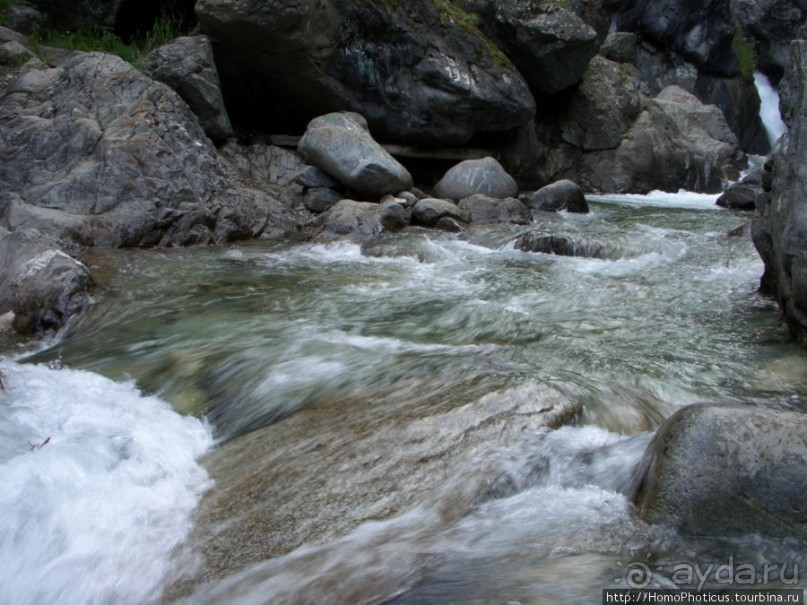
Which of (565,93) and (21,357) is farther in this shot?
(565,93)

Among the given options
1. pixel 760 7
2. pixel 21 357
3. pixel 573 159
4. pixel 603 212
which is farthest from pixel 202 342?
pixel 760 7

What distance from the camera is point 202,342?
4395mm

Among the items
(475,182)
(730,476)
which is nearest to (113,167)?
(475,182)

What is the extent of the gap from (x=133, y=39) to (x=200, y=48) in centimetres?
249

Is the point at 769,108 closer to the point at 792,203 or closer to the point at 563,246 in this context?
the point at 563,246

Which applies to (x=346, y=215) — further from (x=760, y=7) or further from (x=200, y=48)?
(x=760, y=7)

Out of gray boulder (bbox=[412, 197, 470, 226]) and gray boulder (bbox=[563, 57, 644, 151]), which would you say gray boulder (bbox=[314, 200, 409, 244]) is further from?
gray boulder (bbox=[563, 57, 644, 151])

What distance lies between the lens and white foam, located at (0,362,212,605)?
237 cm

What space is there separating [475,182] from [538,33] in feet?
13.8

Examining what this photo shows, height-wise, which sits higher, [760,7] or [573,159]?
[760,7]

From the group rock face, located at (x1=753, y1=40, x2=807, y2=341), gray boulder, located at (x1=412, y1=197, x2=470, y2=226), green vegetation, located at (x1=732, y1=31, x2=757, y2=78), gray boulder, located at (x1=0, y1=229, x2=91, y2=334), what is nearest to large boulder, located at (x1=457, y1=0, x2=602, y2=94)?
gray boulder, located at (x1=412, y1=197, x2=470, y2=226)

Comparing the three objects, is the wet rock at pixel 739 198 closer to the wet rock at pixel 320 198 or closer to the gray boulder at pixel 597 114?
the gray boulder at pixel 597 114

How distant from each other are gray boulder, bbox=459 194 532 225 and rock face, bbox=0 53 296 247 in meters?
2.71

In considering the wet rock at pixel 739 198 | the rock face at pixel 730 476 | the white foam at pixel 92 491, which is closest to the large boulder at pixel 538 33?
the wet rock at pixel 739 198
